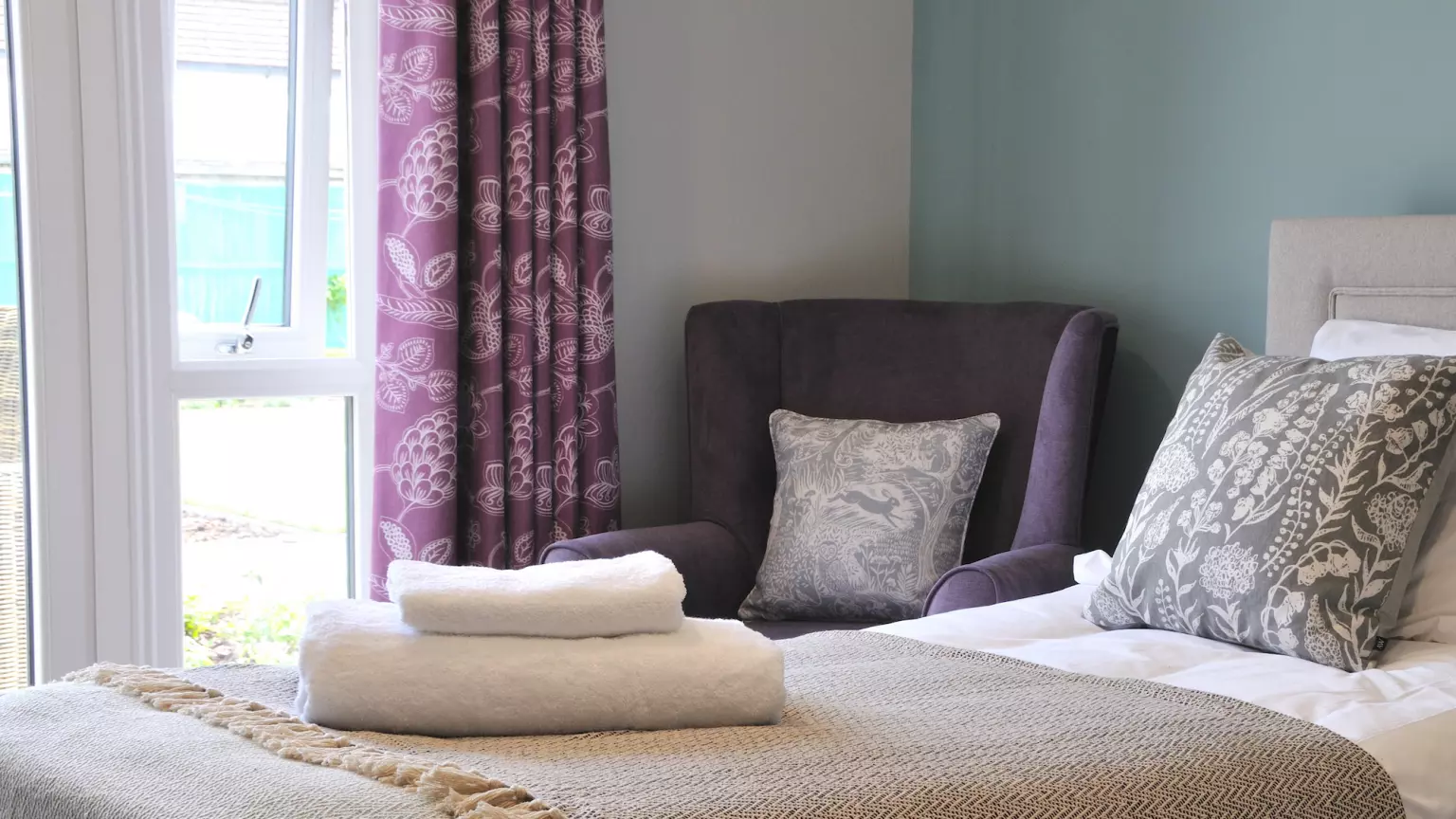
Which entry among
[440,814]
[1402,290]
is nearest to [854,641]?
[440,814]

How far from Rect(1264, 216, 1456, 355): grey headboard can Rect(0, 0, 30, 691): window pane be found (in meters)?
2.31

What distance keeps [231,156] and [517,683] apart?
181 centimetres

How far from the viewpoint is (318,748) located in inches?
45.5

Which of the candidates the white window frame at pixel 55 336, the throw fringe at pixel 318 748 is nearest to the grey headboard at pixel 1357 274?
the throw fringe at pixel 318 748

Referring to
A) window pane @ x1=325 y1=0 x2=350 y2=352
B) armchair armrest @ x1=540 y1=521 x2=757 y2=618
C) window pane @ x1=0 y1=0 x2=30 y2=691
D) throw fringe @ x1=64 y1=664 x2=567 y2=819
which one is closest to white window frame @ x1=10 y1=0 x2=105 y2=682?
window pane @ x1=0 y1=0 x2=30 y2=691

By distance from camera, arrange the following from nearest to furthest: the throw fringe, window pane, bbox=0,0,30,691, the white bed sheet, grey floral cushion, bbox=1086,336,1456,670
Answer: the throw fringe
the white bed sheet
grey floral cushion, bbox=1086,336,1456,670
window pane, bbox=0,0,30,691

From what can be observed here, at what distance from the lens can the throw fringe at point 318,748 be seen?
1.02 m

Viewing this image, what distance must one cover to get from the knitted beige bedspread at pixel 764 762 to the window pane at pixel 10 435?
3.98 ft

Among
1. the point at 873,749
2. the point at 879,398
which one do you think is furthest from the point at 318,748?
the point at 879,398

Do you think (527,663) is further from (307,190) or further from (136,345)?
(307,190)

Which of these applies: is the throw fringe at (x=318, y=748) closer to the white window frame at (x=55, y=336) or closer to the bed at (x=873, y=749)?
the bed at (x=873, y=749)

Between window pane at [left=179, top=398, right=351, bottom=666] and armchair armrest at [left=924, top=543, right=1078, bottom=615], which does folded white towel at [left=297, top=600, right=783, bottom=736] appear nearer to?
armchair armrest at [left=924, top=543, right=1078, bottom=615]

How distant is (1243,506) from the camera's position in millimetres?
1749

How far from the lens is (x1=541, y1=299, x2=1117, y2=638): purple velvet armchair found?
2629 millimetres
